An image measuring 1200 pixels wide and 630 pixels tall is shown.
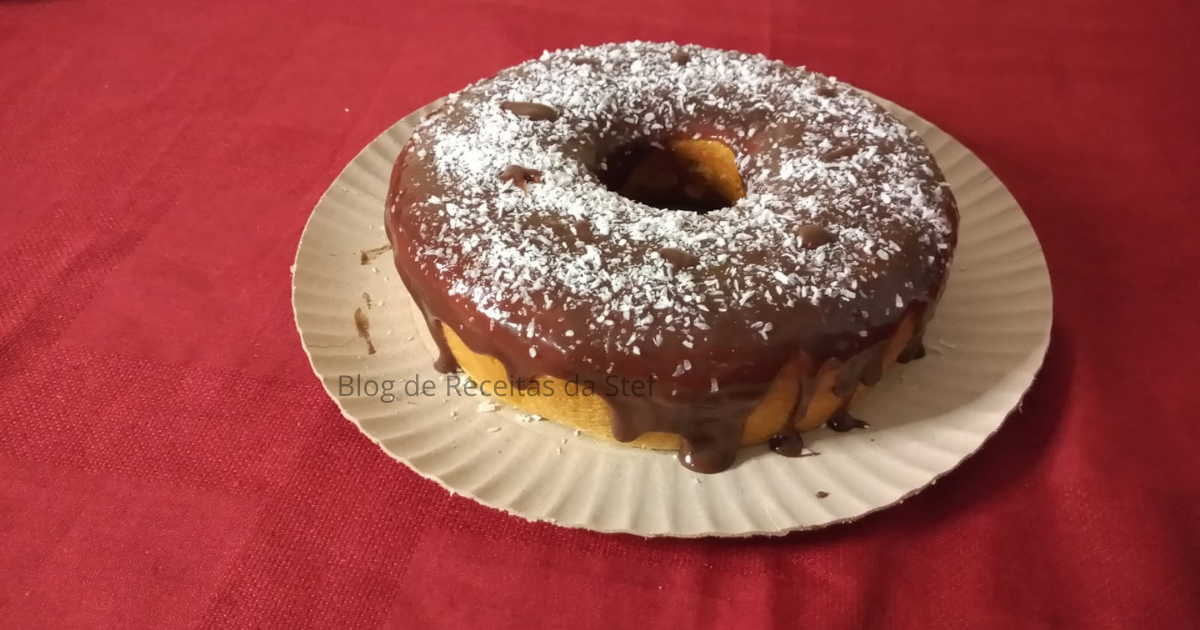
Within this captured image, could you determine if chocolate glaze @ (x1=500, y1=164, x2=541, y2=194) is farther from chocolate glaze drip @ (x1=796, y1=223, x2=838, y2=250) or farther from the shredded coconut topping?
chocolate glaze drip @ (x1=796, y1=223, x2=838, y2=250)

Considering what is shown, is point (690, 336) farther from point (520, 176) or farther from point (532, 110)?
point (532, 110)

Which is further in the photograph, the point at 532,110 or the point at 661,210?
the point at 532,110

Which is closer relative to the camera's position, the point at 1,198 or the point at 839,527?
the point at 839,527

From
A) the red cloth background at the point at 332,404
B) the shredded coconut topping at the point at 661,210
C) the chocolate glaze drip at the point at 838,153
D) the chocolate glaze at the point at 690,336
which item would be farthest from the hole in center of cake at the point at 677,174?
the red cloth background at the point at 332,404

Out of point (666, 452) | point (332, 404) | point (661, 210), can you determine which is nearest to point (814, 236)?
point (661, 210)

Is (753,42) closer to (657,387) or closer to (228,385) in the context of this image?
(657,387)

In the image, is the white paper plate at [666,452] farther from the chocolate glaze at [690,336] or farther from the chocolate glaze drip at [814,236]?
the chocolate glaze drip at [814,236]

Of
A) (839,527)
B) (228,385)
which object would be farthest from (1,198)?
(839,527)
